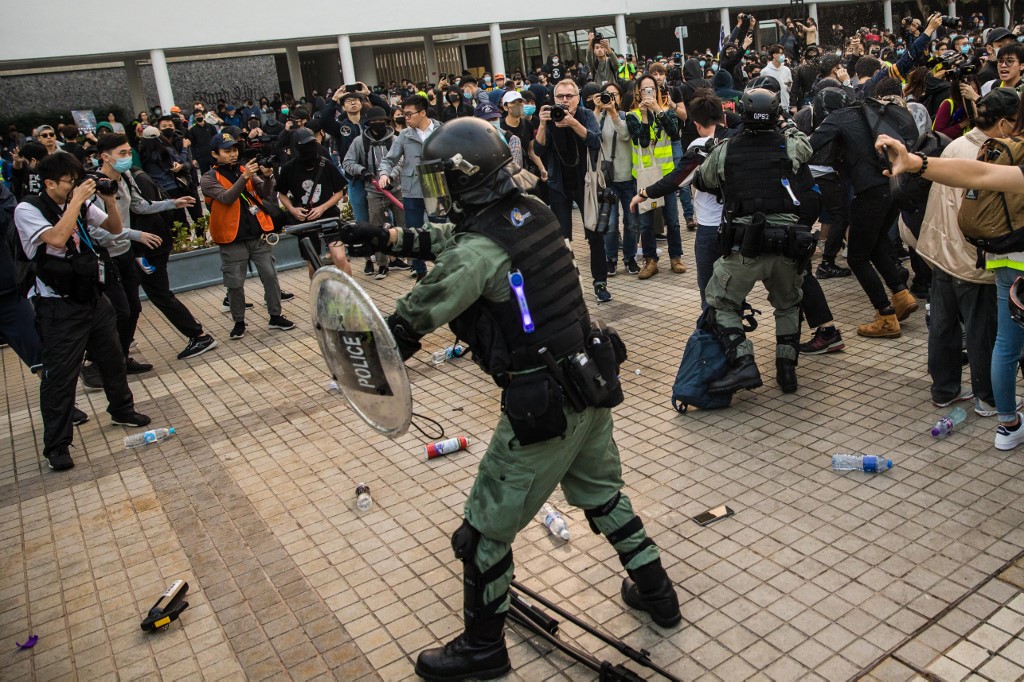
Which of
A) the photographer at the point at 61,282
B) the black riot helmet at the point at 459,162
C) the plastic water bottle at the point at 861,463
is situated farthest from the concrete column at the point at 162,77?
the plastic water bottle at the point at 861,463

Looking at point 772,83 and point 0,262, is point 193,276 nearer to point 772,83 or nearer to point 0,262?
point 0,262

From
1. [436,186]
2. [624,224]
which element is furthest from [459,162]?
[624,224]

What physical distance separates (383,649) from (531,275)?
5.79 feet

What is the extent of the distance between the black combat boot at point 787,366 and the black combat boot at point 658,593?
265 centimetres

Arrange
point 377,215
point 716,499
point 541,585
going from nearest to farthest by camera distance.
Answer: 1. point 541,585
2. point 716,499
3. point 377,215

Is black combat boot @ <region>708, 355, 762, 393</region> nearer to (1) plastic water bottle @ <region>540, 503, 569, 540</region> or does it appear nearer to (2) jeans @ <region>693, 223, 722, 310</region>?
(2) jeans @ <region>693, 223, 722, 310</region>

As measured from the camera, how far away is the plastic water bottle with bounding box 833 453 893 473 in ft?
15.7

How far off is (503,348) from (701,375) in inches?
107

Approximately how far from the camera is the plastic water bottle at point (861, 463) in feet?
15.7

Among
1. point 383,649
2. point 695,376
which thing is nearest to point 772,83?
point 695,376

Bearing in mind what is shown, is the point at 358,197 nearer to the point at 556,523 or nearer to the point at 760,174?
the point at 760,174

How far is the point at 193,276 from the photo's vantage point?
36.3 feet

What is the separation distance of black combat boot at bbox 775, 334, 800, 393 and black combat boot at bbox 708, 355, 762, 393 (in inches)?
12.2

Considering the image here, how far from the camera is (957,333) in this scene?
538 cm
